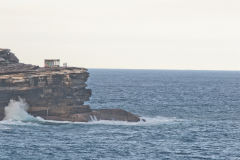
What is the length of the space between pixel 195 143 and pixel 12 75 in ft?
106

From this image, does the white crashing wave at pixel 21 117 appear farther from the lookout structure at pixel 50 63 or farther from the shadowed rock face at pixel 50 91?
the lookout structure at pixel 50 63

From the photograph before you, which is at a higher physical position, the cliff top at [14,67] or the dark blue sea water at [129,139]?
the cliff top at [14,67]

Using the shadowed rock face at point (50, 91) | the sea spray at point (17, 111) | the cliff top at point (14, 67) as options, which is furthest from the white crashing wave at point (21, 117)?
the cliff top at point (14, 67)

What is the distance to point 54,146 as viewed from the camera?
6450cm

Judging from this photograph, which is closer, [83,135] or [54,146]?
[54,146]

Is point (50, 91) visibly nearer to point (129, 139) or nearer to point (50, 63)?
point (50, 63)

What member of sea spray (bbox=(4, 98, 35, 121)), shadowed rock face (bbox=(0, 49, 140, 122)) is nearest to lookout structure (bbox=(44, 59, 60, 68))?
shadowed rock face (bbox=(0, 49, 140, 122))

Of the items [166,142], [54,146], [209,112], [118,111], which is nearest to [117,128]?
[118,111]

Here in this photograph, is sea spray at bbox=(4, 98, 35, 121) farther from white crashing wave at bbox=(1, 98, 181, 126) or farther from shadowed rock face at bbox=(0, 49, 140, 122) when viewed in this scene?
shadowed rock face at bbox=(0, 49, 140, 122)

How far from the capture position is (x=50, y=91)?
286 ft

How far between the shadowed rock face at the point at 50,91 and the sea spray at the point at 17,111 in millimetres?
723

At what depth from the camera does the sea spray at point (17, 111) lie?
3349 inches

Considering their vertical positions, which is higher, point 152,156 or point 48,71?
point 48,71

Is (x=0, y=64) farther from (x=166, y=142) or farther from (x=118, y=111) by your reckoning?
(x=166, y=142)
